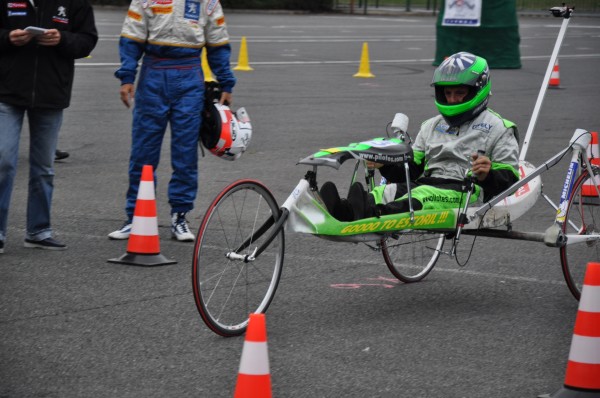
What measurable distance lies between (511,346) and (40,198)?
352 cm

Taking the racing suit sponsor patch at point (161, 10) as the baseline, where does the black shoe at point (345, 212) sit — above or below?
below

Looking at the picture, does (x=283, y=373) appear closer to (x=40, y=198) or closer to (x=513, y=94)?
(x=40, y=198)

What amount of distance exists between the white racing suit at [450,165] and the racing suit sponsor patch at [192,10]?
75.3 inches

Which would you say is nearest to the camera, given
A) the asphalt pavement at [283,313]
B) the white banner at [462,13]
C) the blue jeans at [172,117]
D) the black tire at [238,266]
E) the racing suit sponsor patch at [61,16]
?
the asphalt pavement at [283,313]

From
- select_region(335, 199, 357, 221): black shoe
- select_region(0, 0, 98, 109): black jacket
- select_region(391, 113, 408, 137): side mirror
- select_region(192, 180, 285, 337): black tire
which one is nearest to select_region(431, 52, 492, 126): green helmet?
select_region(391, 113, 408, 137): side mirror

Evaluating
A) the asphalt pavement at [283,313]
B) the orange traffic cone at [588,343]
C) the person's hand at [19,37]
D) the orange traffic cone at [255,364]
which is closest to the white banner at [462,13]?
the asphalt pavement at [283,313]

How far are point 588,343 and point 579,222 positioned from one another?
2.31 m

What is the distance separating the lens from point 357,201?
243 inches

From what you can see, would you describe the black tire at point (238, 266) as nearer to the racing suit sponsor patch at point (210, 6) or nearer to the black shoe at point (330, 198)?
the black shoe at point (330, 198)

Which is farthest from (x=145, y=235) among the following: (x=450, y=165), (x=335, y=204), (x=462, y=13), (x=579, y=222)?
(x=462, y=13)

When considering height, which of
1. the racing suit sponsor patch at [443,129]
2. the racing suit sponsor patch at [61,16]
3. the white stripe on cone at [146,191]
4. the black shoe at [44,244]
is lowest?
the black shoe at [44,244]

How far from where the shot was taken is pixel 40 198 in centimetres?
781

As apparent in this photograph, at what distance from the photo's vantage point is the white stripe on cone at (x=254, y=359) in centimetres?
445

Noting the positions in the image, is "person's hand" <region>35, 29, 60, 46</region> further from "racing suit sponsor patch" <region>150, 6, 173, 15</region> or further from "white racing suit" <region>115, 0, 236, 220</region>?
"racing suit sponsor patch" <region>150, 6, 173, 15</region>
